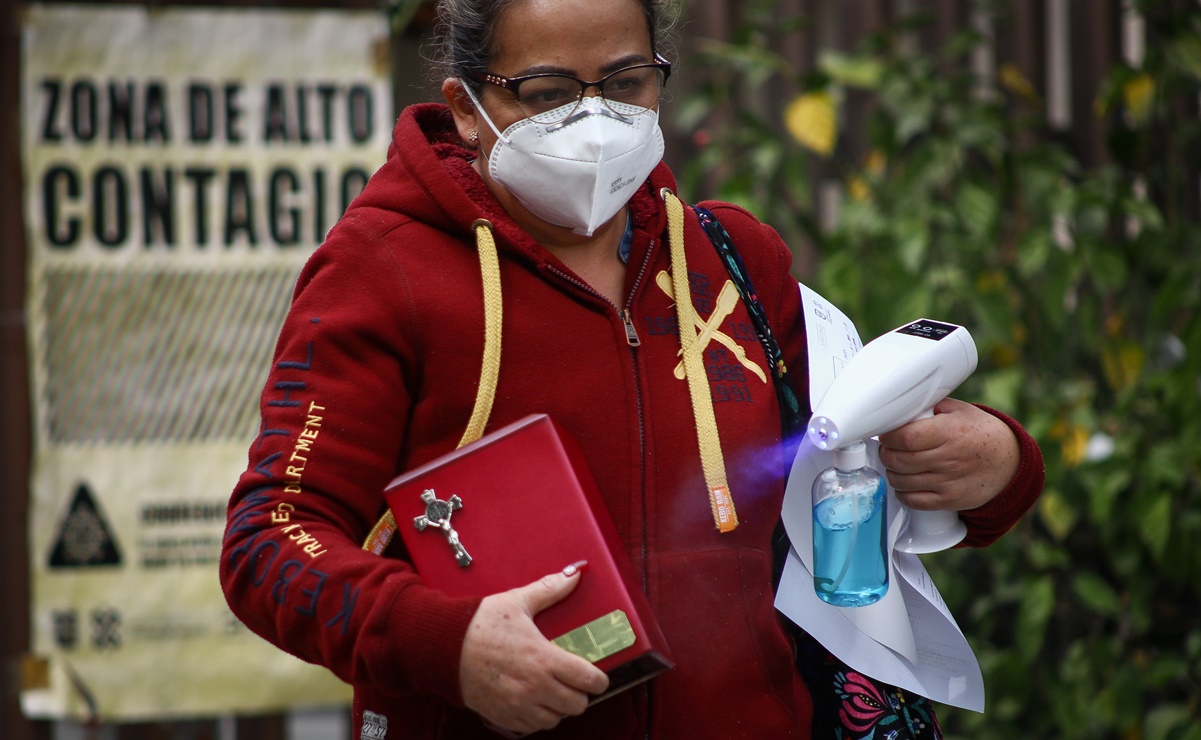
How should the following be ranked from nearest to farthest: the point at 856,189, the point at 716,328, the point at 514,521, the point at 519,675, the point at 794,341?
the point at 519,675
the point at 514,521
the point at 716,328
the point at 794,341
the point at 856,189

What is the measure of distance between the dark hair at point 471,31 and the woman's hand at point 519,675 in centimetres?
67

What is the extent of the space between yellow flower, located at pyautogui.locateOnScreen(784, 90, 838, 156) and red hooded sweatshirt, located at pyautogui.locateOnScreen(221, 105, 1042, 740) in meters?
1.67

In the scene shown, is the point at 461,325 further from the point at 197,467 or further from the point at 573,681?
the point at 197,467

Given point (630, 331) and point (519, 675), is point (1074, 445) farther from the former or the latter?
point (519, 675)


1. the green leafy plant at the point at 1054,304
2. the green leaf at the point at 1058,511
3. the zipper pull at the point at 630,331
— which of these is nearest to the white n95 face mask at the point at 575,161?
the zipper pull at the point at 630,331

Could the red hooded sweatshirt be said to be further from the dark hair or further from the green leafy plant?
the green leafy plant

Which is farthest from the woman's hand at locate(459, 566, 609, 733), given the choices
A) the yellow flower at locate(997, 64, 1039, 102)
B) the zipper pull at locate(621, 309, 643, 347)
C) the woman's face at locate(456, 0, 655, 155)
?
the yellow flower at locate(997, 64, 1039, 102)

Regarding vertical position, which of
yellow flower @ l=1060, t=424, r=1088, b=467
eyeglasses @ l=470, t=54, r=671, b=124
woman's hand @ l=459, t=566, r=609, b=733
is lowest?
yellow flower @ l=1060, t=424, r=1088, b=467

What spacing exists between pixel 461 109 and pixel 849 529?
2.30ft

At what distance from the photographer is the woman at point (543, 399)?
1.36 meters

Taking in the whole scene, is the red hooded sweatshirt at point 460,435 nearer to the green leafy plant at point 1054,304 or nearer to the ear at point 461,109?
the ear at point 461,109

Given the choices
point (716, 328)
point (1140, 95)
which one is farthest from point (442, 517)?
point (1140, 95)

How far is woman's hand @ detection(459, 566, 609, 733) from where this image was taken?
4.09ft

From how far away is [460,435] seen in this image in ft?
4.83
